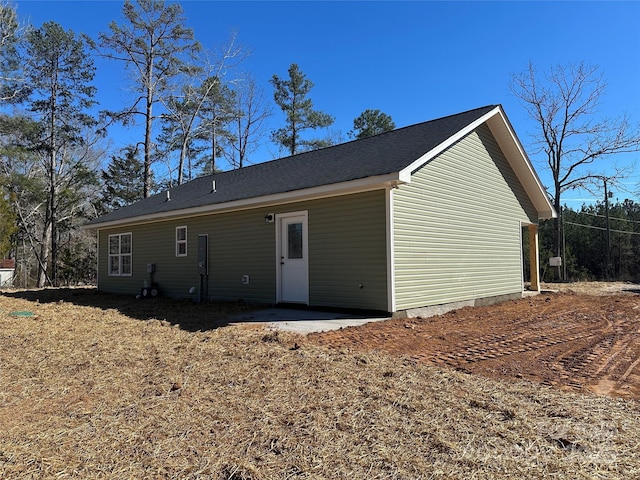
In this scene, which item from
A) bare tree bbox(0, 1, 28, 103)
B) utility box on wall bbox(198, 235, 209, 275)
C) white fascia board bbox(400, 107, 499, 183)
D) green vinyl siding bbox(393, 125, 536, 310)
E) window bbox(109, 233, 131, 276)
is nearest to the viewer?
white fascia board bbox(400, 107, 499, 183)

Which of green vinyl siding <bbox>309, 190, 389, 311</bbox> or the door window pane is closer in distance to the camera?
green vinyl siding <bbox>309, 190, 389, 311</bbox>

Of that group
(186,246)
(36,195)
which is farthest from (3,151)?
(186,246)

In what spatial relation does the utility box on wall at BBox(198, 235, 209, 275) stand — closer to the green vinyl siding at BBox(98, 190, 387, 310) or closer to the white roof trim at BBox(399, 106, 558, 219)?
the green vinyl siding at BBox(98, 190, 387, 310)

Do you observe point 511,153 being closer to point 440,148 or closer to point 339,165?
point 440,148

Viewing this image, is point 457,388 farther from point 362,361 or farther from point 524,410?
point 362,361

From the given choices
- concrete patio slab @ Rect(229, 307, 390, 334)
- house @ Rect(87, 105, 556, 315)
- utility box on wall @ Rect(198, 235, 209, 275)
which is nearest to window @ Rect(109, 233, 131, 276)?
house @ Rect(87, 105, 556, 315)

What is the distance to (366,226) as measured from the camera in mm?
7711

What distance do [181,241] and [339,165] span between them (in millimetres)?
5233

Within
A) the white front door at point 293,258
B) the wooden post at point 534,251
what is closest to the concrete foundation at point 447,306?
the white front door at point 293,258

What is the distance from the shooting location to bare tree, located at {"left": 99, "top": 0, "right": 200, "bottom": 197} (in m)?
22.1

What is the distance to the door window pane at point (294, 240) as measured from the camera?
887 centimetres

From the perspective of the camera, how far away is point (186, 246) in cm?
1160

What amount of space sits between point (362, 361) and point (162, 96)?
23310 millimetres

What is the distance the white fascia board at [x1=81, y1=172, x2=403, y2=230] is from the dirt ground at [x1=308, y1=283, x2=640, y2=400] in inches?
93.9
